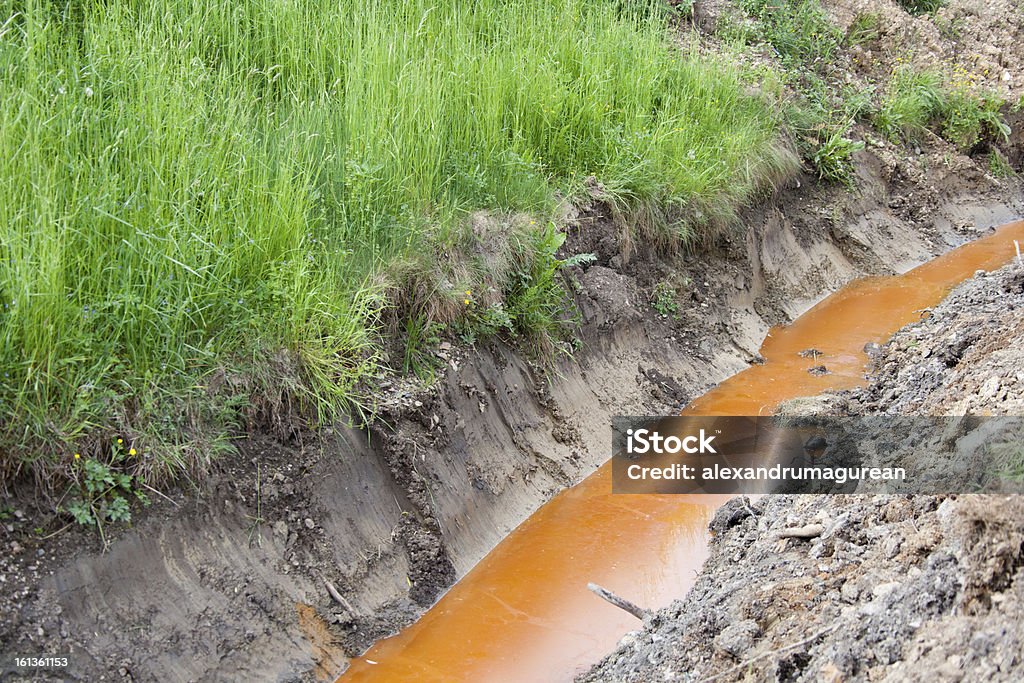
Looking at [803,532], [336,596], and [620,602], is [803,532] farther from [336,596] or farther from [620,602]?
[336,596]

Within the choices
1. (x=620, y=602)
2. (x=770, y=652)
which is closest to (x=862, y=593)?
(x=770, y=652)

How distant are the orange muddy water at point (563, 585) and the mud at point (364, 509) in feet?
0.34

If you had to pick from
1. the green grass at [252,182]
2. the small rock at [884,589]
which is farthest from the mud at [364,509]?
the small rock at [884,589]

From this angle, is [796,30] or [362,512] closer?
[362,512]

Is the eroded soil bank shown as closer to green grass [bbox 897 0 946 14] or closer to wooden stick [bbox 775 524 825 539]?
wooden stick [bbox 775 524 825 539]

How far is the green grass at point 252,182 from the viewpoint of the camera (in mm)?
3633

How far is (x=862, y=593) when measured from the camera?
3.27m

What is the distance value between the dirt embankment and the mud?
1.03 metres

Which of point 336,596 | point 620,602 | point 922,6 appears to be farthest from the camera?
point 922,6

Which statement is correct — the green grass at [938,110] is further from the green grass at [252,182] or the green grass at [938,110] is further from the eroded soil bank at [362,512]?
the eroded soil bank at [362,512]

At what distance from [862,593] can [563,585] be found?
1.62 metres

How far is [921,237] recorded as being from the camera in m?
9.52

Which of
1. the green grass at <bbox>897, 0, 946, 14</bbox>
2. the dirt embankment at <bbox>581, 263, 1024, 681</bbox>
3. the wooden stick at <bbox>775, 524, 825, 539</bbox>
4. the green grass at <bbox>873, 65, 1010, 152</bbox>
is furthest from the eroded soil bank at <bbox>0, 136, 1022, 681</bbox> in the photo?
the green grass at <bbox>897, 0, 946, 14</bbox>

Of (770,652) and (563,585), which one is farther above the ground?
(770,652)
